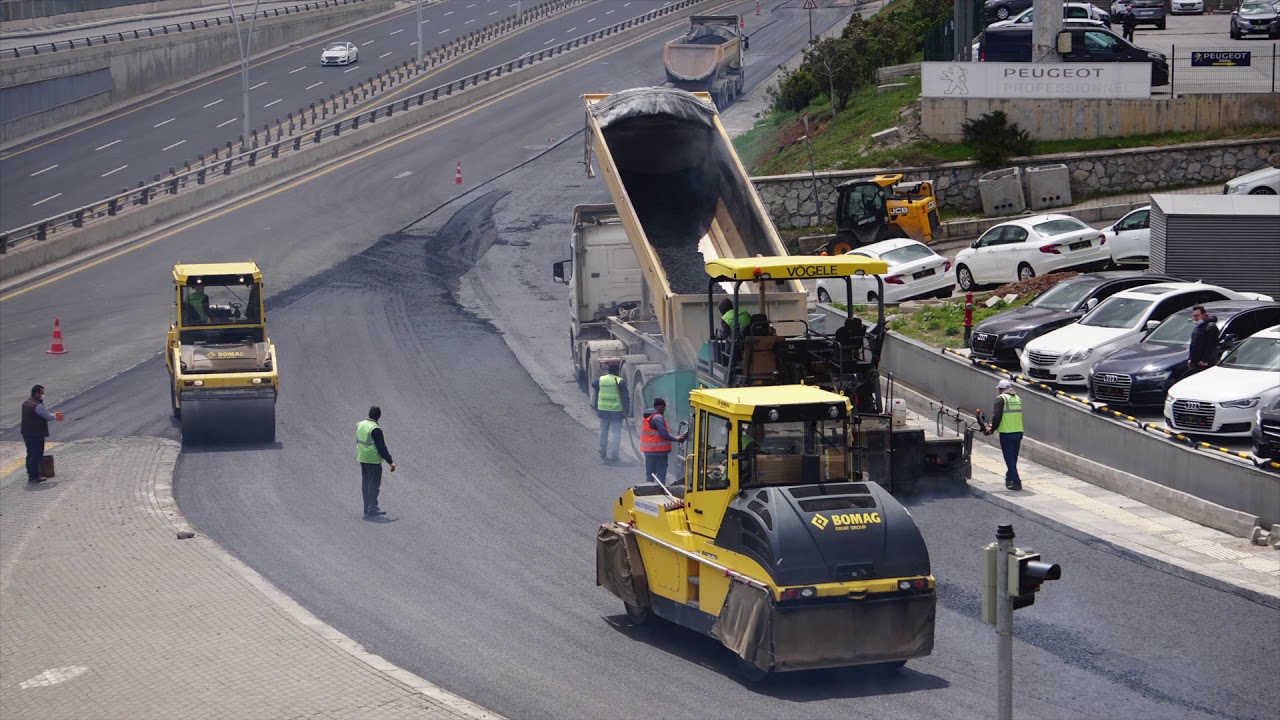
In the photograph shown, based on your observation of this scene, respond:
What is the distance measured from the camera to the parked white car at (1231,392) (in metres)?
18.3

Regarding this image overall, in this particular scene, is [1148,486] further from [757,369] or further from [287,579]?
[287,579]

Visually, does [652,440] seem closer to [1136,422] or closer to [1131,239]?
[1136,422]

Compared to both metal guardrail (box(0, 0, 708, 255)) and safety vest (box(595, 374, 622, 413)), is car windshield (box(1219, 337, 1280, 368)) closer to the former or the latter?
safety vest (box(595, 374, 622, 413))

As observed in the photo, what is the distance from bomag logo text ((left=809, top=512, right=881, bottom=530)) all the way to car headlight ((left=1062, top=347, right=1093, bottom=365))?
10834 mm

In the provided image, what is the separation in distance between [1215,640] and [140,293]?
89.8 ft

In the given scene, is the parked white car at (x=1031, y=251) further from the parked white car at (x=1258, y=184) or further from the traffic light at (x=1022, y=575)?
the traffic light at (x=1022, y=575)

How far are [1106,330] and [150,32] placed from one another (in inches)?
2346

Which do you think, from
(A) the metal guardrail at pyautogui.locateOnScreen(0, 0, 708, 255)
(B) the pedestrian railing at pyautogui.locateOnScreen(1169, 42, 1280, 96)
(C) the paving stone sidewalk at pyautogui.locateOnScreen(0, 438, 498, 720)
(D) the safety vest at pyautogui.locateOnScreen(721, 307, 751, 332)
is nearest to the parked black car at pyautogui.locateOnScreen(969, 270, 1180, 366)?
(D) the safety vest at pyautogui.locateOnScreen(721, 307, 751, 332)

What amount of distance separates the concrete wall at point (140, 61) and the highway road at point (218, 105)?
1.16 m

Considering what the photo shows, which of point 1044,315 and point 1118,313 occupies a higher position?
point 1118,313

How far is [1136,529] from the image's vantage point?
56.2 feet

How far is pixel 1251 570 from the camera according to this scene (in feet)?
50.7

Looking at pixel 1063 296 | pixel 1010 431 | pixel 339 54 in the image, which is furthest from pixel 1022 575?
pixel 339 54

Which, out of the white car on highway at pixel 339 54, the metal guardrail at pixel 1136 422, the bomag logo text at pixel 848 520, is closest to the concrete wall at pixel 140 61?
the white car on highway at pixel 339 54
